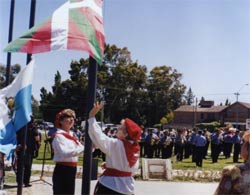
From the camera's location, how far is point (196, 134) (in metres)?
22.6

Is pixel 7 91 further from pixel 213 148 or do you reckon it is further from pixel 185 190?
pixel 213 148

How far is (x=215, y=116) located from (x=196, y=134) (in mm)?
78179

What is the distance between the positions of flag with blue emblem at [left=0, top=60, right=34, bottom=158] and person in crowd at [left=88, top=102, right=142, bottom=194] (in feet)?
5.64

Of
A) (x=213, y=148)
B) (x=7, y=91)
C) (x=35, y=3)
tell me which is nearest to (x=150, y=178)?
(x=35, y=3)

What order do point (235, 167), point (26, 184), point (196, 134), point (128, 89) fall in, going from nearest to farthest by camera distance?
point (235, 167) → point (26, 184) → point (196, 134) → point (128, 89)

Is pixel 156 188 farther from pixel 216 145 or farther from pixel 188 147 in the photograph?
pixel 188 147

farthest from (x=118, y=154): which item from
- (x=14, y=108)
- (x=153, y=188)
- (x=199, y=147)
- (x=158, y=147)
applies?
(x=158, y=147)

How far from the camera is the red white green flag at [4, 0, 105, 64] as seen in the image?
5598 mm

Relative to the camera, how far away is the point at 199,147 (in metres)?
20.8

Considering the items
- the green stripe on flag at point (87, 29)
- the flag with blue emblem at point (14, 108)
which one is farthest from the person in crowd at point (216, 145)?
the green stripe on flag at point (87, 29)

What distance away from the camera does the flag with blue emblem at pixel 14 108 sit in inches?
246

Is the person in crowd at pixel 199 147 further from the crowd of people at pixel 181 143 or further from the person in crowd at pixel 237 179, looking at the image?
the person in crowd at pixel 237 179

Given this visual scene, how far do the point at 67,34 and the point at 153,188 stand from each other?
6.83 metres

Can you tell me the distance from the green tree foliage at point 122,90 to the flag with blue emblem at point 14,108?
1842 inches
